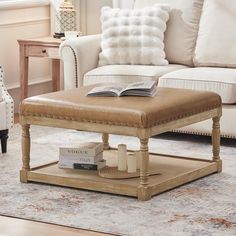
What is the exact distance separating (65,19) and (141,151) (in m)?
2.72

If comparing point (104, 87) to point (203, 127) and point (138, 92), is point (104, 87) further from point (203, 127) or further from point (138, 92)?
point (203, 127)

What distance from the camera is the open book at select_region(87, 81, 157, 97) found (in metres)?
Answer: 4.09

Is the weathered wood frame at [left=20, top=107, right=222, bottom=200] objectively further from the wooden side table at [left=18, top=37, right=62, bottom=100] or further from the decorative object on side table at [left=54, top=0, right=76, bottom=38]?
the decorative object on side table at [left=54, top=0, right=76, bottom=38]

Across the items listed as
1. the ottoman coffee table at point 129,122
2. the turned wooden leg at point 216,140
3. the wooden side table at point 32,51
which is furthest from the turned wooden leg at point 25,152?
the wooden side table at point 32,51

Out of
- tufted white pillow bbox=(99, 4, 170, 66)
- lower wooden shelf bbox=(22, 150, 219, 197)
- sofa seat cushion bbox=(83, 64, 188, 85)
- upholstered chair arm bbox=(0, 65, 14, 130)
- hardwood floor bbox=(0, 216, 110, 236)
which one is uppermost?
tufted white pillow bbox=(99, 4, 170, 66)

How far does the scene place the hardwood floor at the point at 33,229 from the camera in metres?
3.38

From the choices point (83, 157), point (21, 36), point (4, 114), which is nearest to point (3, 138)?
point (4, 114)

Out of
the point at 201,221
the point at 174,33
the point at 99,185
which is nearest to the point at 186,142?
the point at 174,33

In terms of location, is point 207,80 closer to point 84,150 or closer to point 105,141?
point 105,141

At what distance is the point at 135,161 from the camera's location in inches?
160

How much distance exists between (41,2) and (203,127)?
2.22 meters

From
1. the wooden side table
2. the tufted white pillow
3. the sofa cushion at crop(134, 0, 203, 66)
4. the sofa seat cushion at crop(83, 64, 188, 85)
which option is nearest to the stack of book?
the sofa seat cushion at crop(83, 64, 188, 85)

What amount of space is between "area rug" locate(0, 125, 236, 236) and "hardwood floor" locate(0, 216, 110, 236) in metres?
0.05

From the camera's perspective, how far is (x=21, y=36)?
21.3 ft
